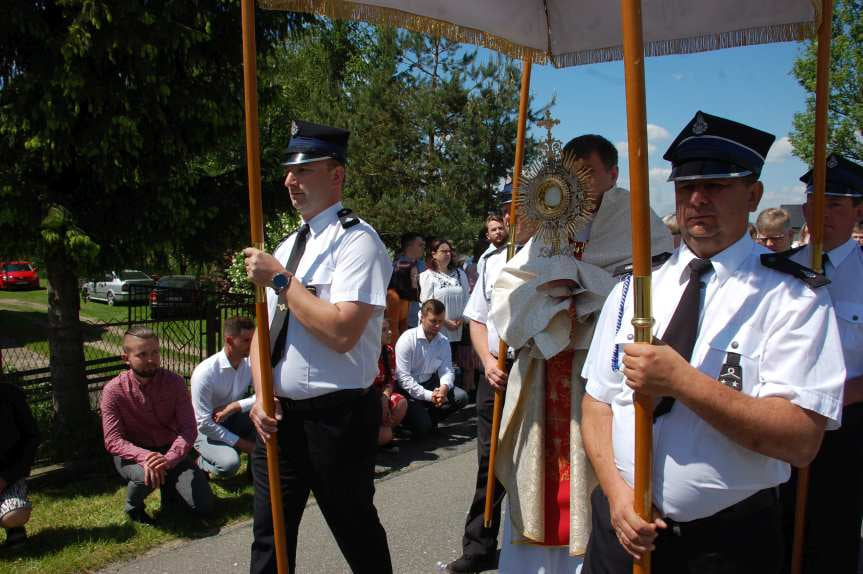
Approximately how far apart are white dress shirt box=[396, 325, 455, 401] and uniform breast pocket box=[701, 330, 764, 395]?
5441mm

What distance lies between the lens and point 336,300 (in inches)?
111

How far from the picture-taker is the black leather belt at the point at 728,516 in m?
1.87

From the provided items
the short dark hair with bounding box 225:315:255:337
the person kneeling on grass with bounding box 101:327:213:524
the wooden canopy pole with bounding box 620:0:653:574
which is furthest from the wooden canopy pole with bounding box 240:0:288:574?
the short dark hair with bounding box 225:315:255:337

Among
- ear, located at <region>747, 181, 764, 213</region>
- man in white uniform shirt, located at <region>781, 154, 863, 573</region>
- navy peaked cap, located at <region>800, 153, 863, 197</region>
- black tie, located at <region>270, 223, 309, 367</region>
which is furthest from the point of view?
navy peaked cap, located at <region>800, 153, 863, 197</region>

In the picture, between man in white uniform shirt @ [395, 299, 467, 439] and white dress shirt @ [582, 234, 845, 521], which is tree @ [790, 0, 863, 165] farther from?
white dress shirt @ [582, 234, 845, 521]

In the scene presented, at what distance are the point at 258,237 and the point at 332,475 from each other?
994 mm

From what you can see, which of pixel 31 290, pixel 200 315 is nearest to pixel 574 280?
pixel 200 315

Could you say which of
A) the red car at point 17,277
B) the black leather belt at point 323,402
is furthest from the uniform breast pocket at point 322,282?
the red car at point 17,277

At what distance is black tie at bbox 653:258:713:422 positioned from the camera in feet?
6.20

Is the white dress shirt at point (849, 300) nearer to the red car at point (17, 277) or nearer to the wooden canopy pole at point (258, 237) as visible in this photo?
the wooden canopy pole at point (258, 237)

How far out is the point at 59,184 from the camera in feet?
19.7

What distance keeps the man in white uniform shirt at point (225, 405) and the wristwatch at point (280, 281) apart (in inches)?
120

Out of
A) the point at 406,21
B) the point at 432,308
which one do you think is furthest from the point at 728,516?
the point at 432,308

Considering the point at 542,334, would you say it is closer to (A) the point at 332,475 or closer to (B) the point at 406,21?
(A) the point at 332,475
